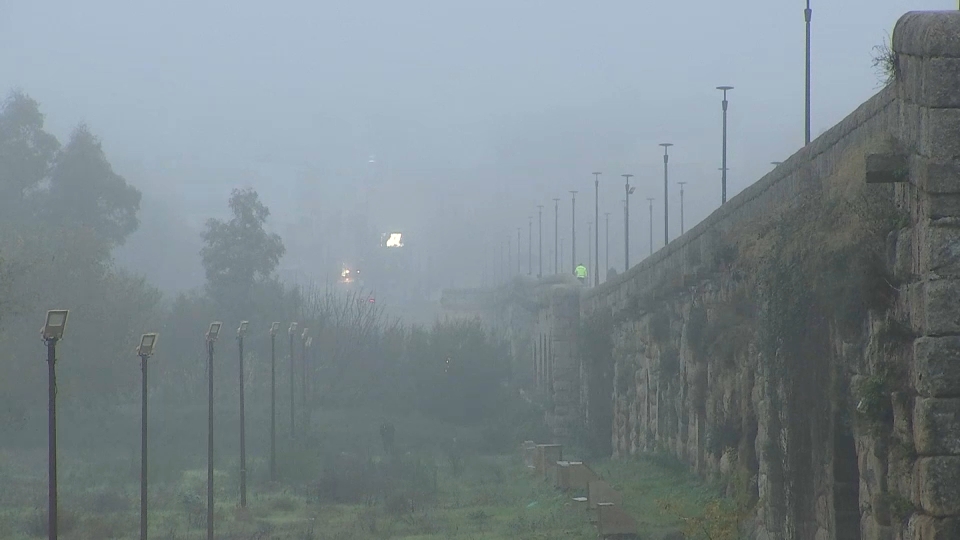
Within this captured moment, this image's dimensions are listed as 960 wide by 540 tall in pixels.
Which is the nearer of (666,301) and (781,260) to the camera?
(781,260)

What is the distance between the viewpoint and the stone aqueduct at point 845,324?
872cm

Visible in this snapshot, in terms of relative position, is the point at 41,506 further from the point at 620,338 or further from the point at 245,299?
the point at 245,299

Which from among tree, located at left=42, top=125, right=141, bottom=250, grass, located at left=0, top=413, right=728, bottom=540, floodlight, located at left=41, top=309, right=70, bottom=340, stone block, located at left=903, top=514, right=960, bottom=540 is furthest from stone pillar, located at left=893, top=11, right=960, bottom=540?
tree, located at left=42, top=125, right=141, bottom=250

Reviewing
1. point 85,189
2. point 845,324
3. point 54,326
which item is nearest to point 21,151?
point 85,189

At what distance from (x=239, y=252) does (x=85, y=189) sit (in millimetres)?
8334

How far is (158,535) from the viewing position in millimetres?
23234

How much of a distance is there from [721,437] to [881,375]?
7.75 m

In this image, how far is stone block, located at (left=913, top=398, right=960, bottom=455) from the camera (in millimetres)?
8617

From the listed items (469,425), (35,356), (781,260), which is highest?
(781,260)

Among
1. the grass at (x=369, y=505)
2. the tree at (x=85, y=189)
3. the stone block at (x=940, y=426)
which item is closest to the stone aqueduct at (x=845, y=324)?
the stone block at (x=940, y=426)

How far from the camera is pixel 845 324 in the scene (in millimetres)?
10711

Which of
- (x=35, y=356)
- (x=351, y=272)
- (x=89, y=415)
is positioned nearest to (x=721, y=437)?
(x=35, y=356)

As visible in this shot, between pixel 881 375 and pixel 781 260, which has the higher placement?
pixel 781 260

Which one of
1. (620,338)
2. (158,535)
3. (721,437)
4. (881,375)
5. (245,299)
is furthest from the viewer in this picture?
(245,299)
